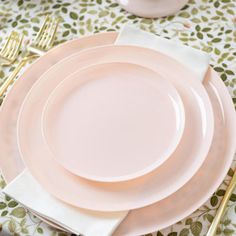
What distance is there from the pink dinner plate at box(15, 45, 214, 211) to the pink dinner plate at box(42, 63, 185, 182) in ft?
0.05

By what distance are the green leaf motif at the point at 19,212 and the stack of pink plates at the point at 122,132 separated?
0.21ft

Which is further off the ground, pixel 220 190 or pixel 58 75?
pixel 58 75

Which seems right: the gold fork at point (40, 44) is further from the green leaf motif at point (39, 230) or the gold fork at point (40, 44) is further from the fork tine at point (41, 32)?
the green leaf motif at point (39, 230)

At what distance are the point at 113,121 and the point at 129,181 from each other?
0.12 meters

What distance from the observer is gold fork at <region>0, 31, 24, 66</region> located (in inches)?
36.5

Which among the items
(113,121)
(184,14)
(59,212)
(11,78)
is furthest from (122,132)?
(184,14)

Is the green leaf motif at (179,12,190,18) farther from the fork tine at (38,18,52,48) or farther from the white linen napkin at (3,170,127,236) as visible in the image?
the white linen napkin at (3,170,127,236)

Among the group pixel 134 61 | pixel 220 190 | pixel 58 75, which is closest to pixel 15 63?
pixel 58 75

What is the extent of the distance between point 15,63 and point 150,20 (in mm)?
330

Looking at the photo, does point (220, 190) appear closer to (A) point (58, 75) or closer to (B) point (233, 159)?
(B) point (233, 159)

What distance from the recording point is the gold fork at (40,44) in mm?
896

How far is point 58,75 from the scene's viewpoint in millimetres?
806

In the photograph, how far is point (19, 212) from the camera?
735 millimetres


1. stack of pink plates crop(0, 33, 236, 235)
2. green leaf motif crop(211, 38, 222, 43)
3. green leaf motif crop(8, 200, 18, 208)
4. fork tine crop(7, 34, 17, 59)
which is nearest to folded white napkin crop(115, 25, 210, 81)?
stack of pink plates crop(0, 33, 236, 235)
